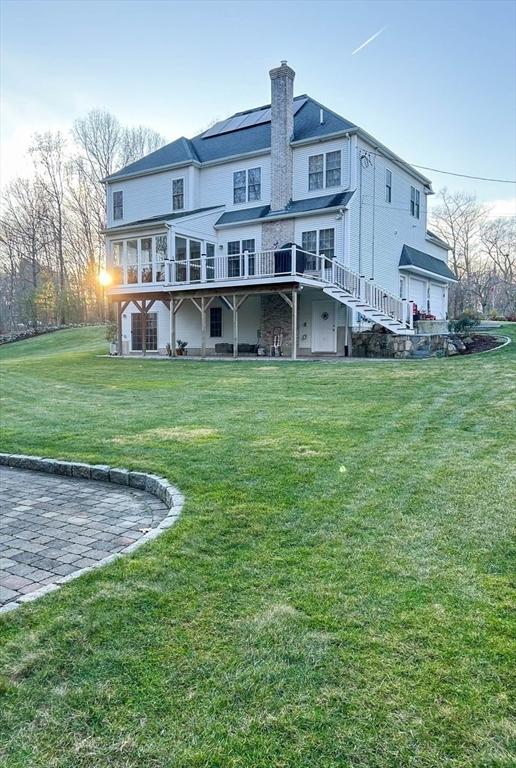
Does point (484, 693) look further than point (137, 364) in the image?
No

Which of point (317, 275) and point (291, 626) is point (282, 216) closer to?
point (317, 275)

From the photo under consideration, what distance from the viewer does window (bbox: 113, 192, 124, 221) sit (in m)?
23.7

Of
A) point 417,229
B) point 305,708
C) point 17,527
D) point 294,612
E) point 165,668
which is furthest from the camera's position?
point 417,229

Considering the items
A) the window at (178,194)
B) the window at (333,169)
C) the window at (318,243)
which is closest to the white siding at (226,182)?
the window at (178,194)

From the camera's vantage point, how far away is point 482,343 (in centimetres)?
1545

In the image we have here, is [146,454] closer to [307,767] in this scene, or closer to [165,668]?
[165,668]

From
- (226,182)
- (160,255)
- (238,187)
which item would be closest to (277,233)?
(238,187)

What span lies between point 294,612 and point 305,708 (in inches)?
23.9

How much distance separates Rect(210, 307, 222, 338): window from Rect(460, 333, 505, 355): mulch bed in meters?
9.66

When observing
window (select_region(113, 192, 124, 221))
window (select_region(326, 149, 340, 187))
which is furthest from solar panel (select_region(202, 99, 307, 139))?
window (select_region(113, 192, 124, 221))

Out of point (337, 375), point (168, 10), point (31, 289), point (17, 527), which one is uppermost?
point (168, 10)

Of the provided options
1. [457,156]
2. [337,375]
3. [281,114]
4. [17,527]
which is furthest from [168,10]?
[457,156]

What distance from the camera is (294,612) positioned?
2500mm

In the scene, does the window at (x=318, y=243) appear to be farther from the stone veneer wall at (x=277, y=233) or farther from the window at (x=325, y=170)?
the window at (x=325, y=170)
